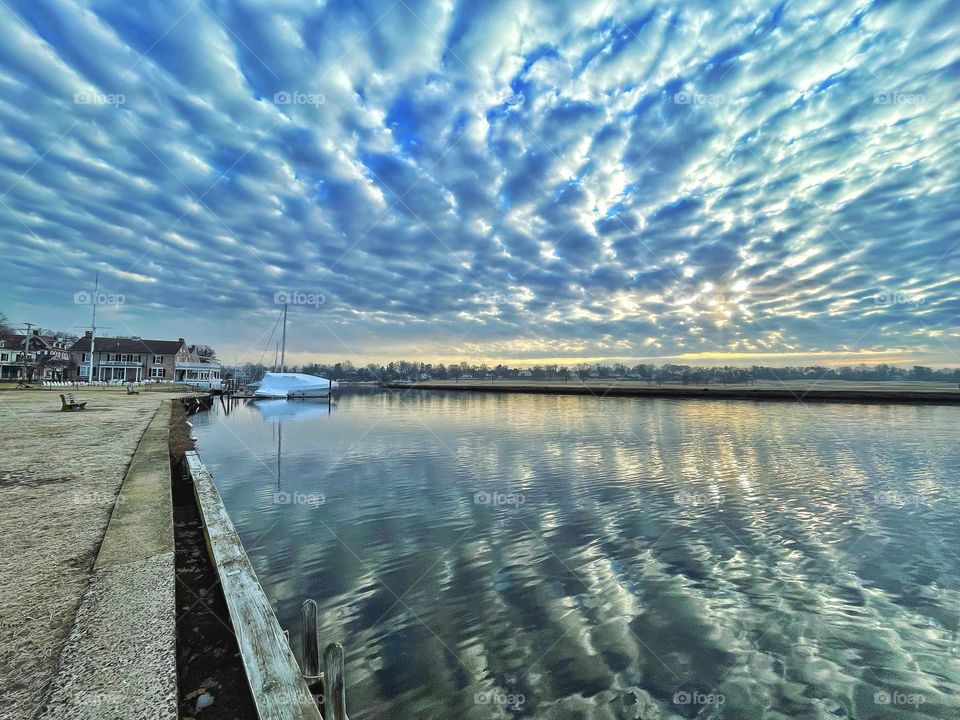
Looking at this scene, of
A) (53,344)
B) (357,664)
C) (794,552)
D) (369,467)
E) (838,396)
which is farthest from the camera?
(53,344)

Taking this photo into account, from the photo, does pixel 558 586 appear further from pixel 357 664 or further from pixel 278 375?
pixel 278 375

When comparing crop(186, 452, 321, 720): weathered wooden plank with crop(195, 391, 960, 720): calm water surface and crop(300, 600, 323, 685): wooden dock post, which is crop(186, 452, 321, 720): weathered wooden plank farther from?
crop(195, 391, 960, 720): calm water surface

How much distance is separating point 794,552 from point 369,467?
532 inches

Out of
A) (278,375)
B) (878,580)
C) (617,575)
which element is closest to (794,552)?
(878,580)

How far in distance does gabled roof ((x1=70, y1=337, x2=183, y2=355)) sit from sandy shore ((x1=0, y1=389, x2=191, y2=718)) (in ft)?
293

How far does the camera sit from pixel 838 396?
7981cm

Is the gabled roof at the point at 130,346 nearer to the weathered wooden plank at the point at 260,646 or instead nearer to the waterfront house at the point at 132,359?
the waterfront house at the point at 132,359

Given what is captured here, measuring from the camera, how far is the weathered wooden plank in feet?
9.30

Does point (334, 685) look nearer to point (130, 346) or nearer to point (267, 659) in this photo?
point (267, 659)

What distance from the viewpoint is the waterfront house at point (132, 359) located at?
81.1m

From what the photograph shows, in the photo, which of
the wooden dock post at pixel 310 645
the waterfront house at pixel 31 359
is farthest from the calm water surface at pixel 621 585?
the waterfront house at pixel 31 359

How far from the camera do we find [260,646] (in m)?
3.45

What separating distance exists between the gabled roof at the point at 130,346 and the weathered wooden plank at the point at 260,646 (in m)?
97.9

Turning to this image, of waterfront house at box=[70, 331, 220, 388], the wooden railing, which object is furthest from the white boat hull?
the wooden railing
